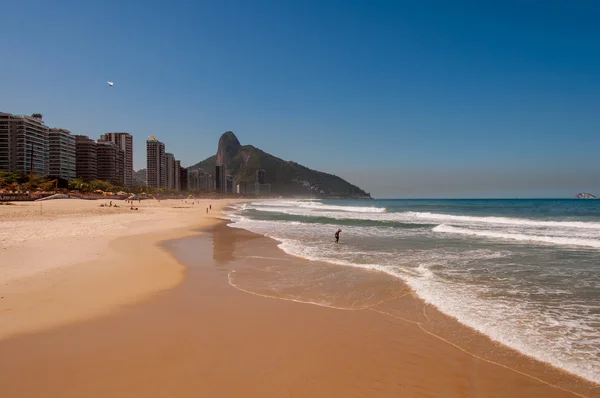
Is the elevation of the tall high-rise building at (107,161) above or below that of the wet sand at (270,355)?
above

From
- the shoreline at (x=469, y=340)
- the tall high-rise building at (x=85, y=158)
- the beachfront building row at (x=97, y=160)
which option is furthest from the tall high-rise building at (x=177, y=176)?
the shoreline at (x=469, y=340)

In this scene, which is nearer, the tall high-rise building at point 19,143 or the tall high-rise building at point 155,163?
the tall high-rise building at point 19,143

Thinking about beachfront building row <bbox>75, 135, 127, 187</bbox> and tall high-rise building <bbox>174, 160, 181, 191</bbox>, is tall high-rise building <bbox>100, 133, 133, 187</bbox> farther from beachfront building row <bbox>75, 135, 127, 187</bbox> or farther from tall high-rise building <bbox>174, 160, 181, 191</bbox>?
tall high-rise building <bbox>174, 160, 181, 191</bbox>

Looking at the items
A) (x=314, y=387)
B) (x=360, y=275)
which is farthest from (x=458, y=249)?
(x=314, y=387)

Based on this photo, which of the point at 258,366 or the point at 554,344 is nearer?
the point at 258,366

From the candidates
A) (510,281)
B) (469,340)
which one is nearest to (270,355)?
(469,340)

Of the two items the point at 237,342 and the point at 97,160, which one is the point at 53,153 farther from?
the point at 237,342

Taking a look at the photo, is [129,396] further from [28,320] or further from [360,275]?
Result: [360,275]

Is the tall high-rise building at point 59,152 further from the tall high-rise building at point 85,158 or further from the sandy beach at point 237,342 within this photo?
the sandy beach at point 237,342
